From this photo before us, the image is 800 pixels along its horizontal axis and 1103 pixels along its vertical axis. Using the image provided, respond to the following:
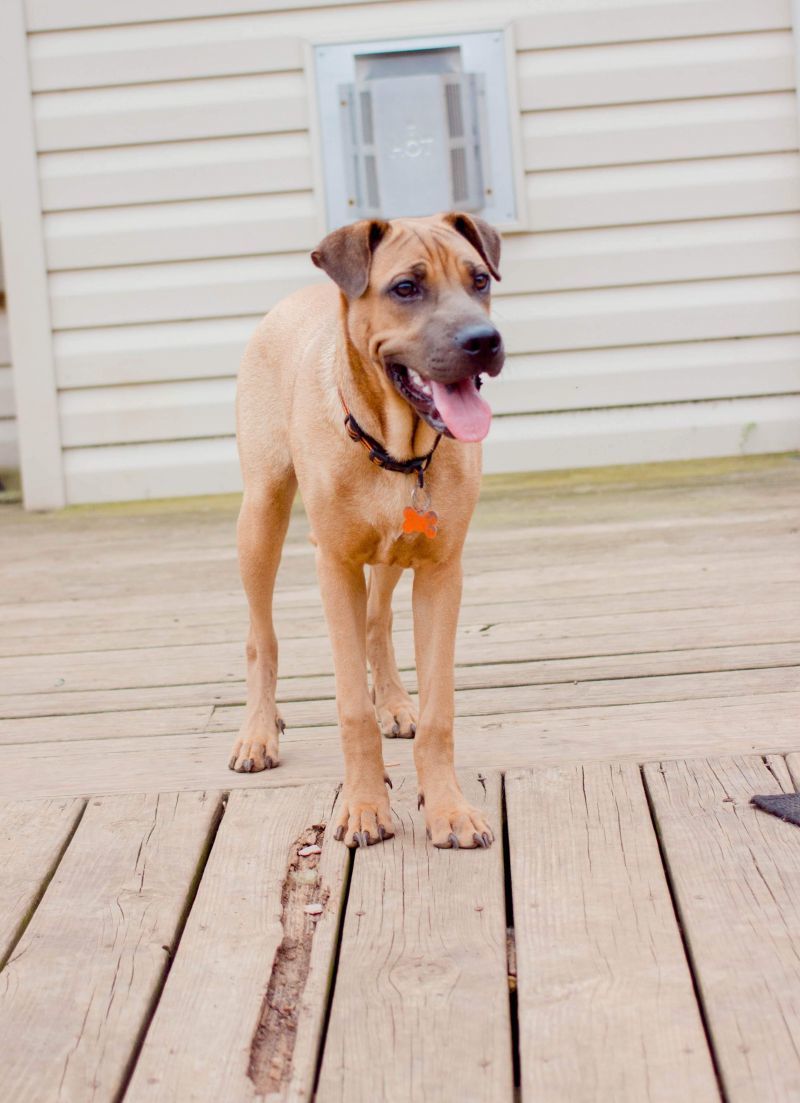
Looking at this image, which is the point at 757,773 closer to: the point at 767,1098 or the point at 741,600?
the point at 767,1098

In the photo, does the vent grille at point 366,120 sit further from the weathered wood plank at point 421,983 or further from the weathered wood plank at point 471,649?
the weathered wood plank at point 421,983

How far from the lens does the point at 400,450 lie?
2736 mm

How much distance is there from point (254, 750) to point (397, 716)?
45cm

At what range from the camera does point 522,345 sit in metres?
7.04

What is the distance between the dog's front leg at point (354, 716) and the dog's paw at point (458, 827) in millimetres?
98

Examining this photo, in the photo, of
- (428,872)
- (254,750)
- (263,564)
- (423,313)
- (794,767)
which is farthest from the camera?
(263,564)

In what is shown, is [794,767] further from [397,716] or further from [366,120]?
[366,120]

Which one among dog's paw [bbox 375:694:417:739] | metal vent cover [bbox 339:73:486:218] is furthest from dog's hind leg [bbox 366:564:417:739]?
metal vent cover [bbox 339:73:486:218]

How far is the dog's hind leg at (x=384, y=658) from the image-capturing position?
3.41m

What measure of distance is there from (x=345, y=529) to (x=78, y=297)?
4.78 metres

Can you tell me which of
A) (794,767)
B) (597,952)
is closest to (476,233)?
(794,767)

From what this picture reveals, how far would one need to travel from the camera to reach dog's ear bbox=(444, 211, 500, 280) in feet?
9.65

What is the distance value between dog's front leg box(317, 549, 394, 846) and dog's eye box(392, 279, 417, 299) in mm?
554

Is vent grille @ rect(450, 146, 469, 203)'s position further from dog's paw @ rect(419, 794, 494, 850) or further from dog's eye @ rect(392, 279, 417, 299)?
dog's paw @ rect(419, 794, 494, 850)
